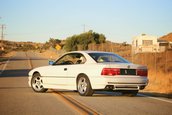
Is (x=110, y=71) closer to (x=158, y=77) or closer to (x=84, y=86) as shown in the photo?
(x=84, y=86)

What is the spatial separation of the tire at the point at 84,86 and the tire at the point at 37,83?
2.07 meters

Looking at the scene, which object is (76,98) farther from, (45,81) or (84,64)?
(45,81)

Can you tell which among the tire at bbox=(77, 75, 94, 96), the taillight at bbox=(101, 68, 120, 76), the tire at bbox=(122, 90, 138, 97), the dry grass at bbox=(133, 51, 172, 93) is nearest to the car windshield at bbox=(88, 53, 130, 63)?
the tire at bbox=(77, 75, 94, 96)

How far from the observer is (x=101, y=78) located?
45.1 ft

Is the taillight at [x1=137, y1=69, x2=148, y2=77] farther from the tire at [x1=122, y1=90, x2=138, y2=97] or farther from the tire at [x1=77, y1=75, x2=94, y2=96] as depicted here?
the tire at [x1=77, y1=75, x2=94, y2=96]

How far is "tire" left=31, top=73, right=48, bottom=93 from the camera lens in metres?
16.2

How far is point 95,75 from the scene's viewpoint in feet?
45.6

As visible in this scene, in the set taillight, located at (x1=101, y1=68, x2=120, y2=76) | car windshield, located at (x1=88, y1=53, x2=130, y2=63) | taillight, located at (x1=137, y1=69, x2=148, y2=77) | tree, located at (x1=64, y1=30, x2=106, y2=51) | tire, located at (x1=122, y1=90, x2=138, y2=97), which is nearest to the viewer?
taillight, located at (x1=101, y1=68, x2=120, y2=76)

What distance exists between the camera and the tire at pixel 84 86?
46.5 ft

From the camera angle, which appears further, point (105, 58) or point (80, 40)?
point (80, 40)

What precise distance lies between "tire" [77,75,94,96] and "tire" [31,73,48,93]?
207cm

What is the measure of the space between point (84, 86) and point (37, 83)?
8.52ft

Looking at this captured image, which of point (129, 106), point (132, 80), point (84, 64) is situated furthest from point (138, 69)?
point (129, 106)

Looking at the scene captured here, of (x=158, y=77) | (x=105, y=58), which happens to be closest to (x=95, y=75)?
(x=105, y=58)
